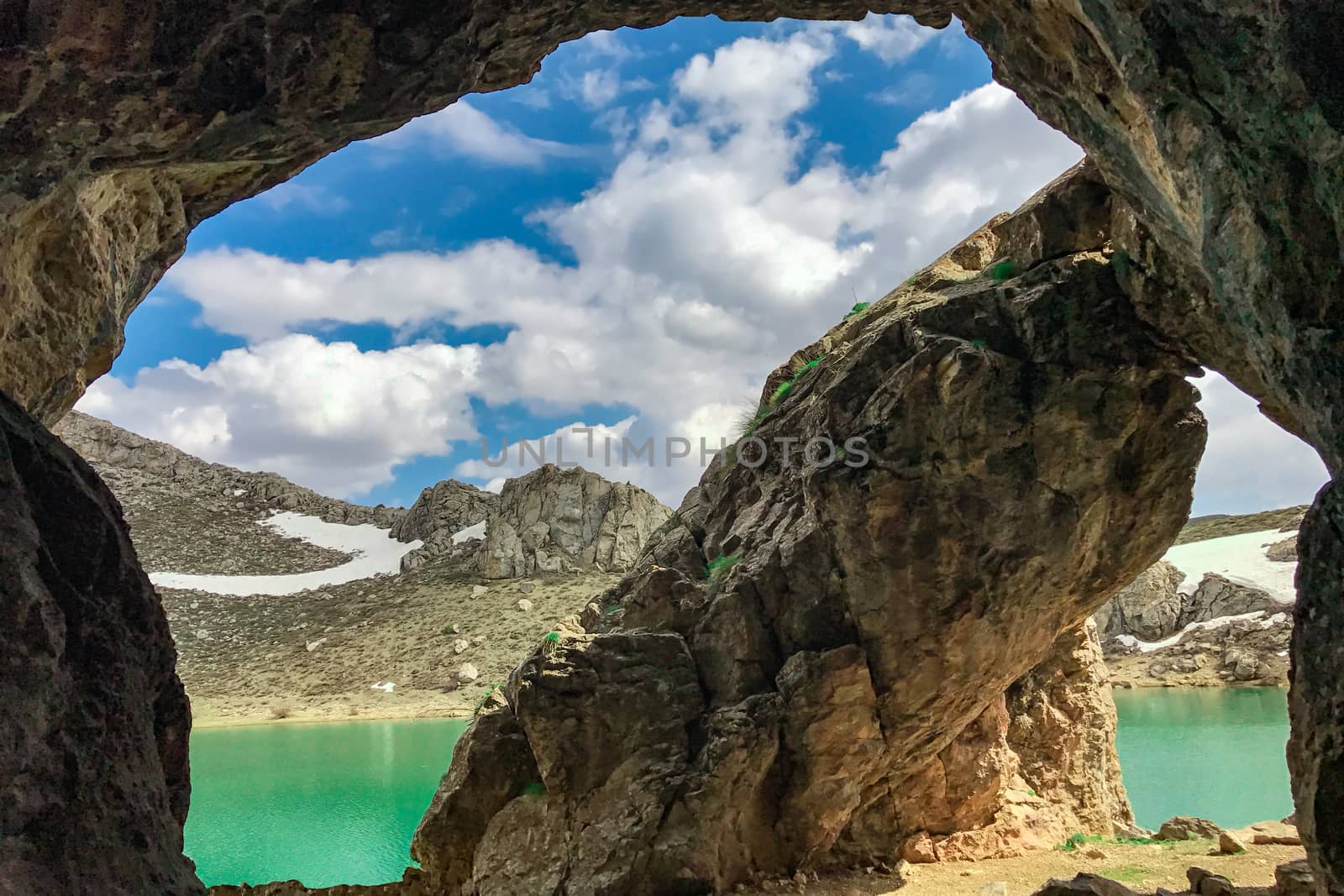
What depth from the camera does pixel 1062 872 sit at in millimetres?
8750

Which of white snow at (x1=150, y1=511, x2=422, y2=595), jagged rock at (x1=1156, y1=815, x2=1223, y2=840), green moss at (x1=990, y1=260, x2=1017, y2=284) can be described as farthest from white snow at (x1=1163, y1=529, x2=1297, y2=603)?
white snow at (x1=150, y1=511, x2=422, y2=595)

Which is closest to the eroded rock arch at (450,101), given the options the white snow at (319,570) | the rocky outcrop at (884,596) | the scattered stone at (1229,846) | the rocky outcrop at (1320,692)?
the rocky outcrop at (1320,692)

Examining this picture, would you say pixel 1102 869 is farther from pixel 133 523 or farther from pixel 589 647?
pixel 133 523

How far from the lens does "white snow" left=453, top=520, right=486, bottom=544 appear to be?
55.9 meters

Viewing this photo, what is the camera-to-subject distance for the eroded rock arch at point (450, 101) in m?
3.88

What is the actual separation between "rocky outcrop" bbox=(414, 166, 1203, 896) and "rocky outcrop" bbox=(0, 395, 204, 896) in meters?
4.50

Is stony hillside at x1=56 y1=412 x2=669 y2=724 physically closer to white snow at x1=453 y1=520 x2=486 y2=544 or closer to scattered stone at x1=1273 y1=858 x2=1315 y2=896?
white snow at x1=453 y1=520 x2=486 y2=544

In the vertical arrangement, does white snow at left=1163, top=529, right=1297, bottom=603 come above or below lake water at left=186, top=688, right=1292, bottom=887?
above

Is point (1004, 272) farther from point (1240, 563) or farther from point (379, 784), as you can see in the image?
point (1240, 563)

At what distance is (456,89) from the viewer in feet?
19.5

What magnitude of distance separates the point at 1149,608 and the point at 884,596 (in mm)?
36533

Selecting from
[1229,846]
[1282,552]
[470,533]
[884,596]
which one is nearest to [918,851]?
[1229,846]

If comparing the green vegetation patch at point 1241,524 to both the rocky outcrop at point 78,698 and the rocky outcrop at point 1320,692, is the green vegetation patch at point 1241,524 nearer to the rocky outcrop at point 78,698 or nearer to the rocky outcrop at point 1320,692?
the rocky outcrop at point 1320,692

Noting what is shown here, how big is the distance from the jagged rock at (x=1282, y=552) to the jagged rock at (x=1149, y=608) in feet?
15.8
